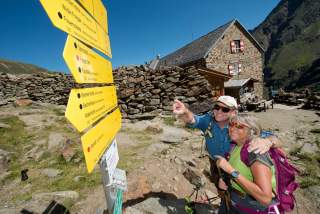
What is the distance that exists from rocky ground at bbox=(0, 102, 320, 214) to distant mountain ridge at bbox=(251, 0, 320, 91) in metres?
106

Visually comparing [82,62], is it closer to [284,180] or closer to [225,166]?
[225,166]

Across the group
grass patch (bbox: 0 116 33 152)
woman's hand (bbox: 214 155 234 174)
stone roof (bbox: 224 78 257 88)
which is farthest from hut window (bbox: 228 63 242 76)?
woman's hand (bbox: 214 155 234 174)

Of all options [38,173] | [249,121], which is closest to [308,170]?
[249,121]

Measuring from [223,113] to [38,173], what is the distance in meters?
4.66

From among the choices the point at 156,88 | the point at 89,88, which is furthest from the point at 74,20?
the point at 156,88

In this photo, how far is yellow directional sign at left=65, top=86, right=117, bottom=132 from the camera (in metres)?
1.53

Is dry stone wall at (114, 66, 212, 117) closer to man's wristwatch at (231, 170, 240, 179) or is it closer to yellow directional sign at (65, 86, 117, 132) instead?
yellow directional sign at (65, 86, 117, 132)

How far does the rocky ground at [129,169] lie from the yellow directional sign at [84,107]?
1.94 m

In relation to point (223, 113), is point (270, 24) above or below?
above

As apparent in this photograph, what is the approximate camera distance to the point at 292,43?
14800cm

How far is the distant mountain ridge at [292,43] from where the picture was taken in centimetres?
11065

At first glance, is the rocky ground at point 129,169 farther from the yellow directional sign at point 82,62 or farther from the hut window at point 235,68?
the hut window at point 235,68

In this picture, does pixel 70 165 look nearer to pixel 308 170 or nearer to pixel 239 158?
pixel 239 158

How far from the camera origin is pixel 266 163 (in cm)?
190
